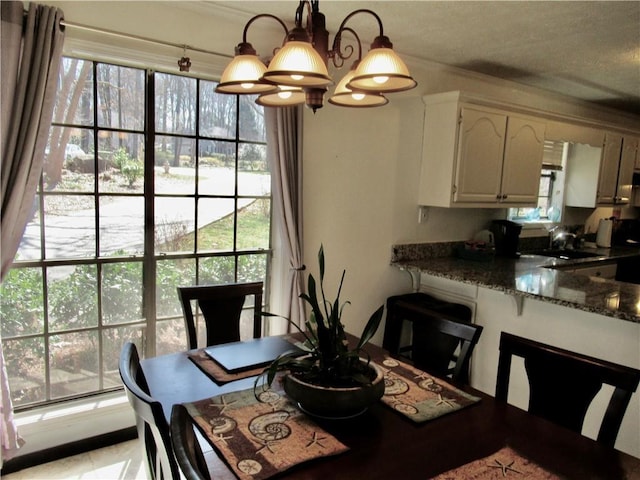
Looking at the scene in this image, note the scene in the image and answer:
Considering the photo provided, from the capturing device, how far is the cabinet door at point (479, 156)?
319 cm

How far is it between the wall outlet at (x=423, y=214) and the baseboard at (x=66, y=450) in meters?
2.51

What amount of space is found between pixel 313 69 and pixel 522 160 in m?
2.85

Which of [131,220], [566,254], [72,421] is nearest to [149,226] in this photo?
[131,220]

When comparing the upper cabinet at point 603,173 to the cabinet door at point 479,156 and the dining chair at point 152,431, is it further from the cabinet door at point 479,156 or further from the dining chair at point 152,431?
the dining chair at point 152,431

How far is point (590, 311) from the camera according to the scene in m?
2.19

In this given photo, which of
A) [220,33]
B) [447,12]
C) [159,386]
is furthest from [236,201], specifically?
[447,12]

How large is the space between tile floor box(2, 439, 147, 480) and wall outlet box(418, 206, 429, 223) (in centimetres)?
254

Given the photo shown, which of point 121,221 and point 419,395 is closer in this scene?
point 419,395

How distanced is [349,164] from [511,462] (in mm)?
2287

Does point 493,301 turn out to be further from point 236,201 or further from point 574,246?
point 574,246

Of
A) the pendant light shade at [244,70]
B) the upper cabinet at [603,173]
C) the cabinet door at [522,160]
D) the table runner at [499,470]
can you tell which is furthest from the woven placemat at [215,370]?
the upper cabinet at [603,173]

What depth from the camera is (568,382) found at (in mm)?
1450

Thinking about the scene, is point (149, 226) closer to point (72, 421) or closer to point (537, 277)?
point (72, 421)

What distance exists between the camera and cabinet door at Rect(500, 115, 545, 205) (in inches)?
136
